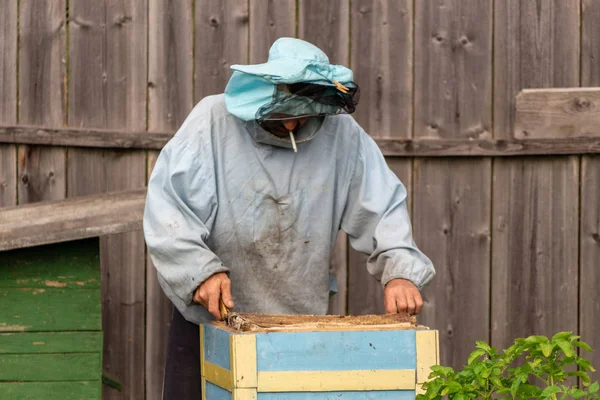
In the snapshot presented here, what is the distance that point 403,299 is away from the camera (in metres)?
3.21

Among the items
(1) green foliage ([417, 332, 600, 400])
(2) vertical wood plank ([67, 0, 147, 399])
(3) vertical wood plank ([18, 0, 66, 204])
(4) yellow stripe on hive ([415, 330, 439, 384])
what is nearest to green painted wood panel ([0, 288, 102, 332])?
(2) vertical wood plank ([67, 0, 147, 399])

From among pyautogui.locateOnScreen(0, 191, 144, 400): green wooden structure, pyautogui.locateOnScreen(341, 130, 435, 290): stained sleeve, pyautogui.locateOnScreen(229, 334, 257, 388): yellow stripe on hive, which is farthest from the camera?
pyautogui.locateOnScreen(0, 191, 144, 400): green wooden structure

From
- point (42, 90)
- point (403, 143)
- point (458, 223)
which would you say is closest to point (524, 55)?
point (403, 143)

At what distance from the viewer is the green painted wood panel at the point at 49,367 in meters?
4.05

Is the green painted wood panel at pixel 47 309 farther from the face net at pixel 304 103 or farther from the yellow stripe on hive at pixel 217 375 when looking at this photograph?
the face net at pixel 304 103

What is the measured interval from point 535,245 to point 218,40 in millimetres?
1603

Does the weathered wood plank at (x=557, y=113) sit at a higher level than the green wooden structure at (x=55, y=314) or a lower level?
higher

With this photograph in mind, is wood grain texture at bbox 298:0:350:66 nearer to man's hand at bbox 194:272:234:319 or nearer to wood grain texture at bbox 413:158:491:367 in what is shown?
wood grain texture at bbox 413:158:491:367

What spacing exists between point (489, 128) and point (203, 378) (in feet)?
6.30

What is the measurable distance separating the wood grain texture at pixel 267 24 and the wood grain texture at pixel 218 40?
0.11ft

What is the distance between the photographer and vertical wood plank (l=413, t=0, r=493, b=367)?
14.9ft

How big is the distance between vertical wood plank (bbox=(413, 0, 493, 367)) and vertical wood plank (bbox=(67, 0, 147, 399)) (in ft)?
3.87

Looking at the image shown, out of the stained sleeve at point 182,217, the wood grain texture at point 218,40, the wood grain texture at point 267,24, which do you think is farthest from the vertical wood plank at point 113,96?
the stained sleeve at point 182,217

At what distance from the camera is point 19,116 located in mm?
4566
